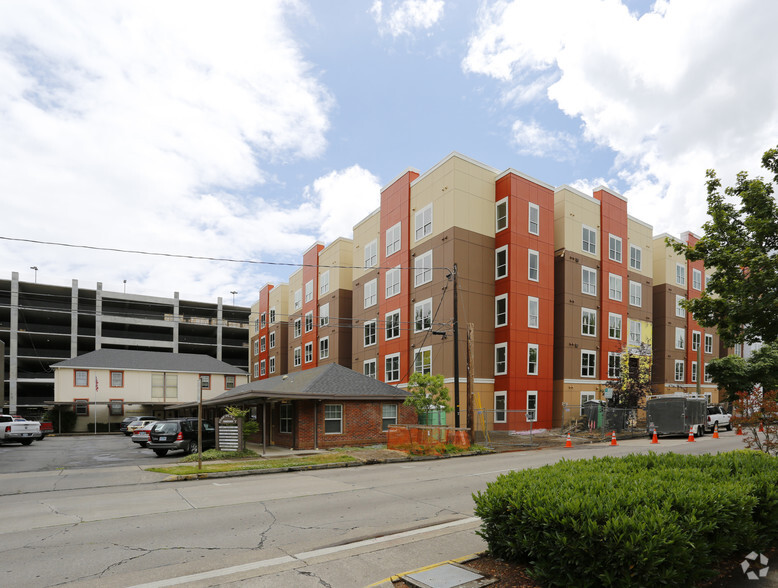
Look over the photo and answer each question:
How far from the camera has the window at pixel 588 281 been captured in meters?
39.1

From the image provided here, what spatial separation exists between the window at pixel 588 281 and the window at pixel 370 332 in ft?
52.5

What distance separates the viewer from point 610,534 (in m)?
5.04

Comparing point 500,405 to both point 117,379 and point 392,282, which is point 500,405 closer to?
point 392,282

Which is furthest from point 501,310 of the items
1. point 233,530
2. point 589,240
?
point 233,530

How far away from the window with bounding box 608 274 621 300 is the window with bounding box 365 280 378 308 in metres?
17.9

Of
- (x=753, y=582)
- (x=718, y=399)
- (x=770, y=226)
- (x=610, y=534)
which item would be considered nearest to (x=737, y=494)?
(x=753, y=582)

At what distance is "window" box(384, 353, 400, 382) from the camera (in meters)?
→ 38.6

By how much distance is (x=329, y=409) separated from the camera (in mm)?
26500

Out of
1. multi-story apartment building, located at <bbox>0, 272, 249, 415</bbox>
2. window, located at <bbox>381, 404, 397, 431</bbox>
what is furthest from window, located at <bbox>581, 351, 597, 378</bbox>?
multi-story apartment building, located at <bbox>0, 272, 249, 415</bbox>

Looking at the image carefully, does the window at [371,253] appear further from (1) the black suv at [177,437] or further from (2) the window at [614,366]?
(1) the black suv at [177,437]

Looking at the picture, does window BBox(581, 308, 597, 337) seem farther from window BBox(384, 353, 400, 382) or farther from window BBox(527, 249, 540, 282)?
window BBox(384, 353, 400, 382)

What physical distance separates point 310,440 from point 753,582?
21.4 m

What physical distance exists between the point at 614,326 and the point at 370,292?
62.5 feet

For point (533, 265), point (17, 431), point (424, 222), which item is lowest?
point (17, 431)
